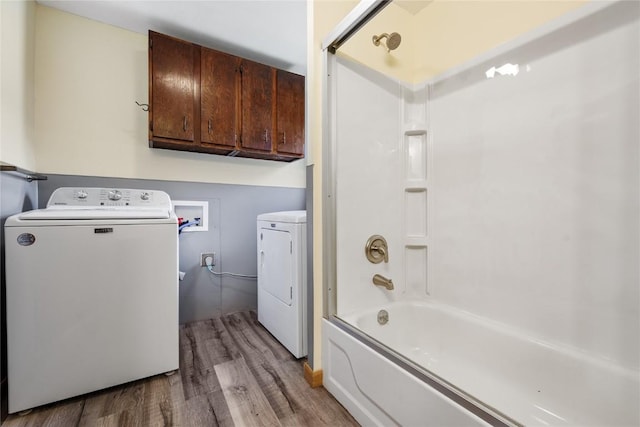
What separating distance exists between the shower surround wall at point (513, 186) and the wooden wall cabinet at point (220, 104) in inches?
36.7

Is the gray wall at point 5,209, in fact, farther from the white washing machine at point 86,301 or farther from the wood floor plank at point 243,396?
the wood floor plank at point 243,396

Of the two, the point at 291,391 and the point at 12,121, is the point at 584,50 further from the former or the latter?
the point at 12,121

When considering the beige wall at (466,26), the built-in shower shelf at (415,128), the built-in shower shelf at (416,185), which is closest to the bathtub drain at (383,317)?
the built-in shower shelf at (416,185)

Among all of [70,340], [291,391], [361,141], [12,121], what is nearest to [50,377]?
[70,340]

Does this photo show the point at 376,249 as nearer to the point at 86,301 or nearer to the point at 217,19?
the point at 86,301

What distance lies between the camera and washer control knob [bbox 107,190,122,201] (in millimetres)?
1769

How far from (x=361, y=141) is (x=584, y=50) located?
96cm

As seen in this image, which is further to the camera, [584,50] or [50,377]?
[50,377]

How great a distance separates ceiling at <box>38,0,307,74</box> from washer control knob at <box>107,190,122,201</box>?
119 cm

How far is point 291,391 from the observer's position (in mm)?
1354

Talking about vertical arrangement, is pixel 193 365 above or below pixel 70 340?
below

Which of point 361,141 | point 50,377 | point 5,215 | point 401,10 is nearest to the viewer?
point 50,377

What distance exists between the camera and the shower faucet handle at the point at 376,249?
5.00 ft

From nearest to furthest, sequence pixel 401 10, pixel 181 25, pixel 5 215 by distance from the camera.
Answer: pixel 5 215 < pixel 401 10 < pixel 181 25
